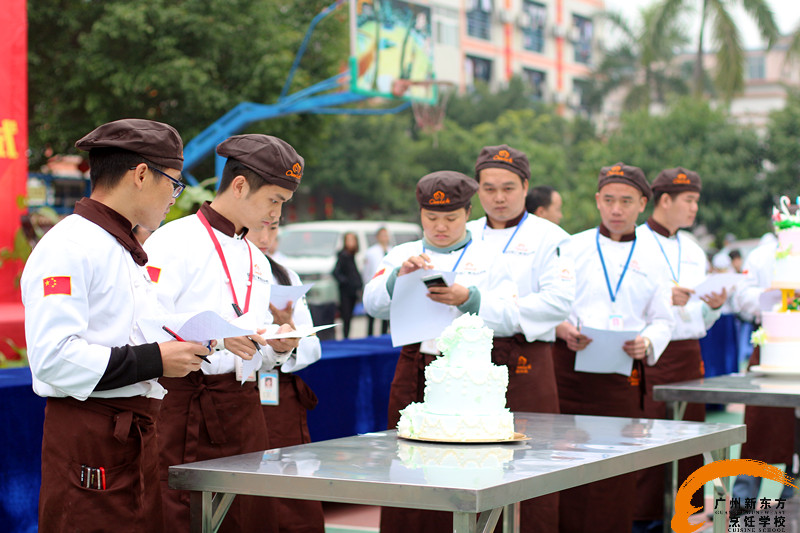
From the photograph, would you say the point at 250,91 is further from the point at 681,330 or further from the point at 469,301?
the point at 469,301

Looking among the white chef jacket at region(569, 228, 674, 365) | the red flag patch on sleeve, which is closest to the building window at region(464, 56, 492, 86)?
the white chef jacket at region(569, 228, 674, 365)

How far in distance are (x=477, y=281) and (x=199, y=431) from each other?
5.13 feet

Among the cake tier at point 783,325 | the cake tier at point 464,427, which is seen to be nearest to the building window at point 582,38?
the cake tier at point 783,325

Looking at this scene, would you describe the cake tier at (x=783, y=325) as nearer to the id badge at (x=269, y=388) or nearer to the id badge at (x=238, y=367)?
the id badge at (x=269, y=388)

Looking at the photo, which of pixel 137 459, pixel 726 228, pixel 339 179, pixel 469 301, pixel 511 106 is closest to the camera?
pixel 137 459

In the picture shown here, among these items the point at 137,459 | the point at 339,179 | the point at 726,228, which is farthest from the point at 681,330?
the point at 339,179

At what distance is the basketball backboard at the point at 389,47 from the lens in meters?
16.8

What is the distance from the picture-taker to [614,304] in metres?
5.36

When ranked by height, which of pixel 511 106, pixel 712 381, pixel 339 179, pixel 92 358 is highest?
pixel 511 106

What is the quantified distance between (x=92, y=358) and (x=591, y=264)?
3.36 m

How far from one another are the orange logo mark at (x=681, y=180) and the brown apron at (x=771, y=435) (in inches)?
47.5

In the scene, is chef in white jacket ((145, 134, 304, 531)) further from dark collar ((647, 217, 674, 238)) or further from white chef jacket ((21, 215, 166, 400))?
dark collar ((647, 217, 674, 238))

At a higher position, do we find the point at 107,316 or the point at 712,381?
the point at 107,316

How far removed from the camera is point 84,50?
19141mm
